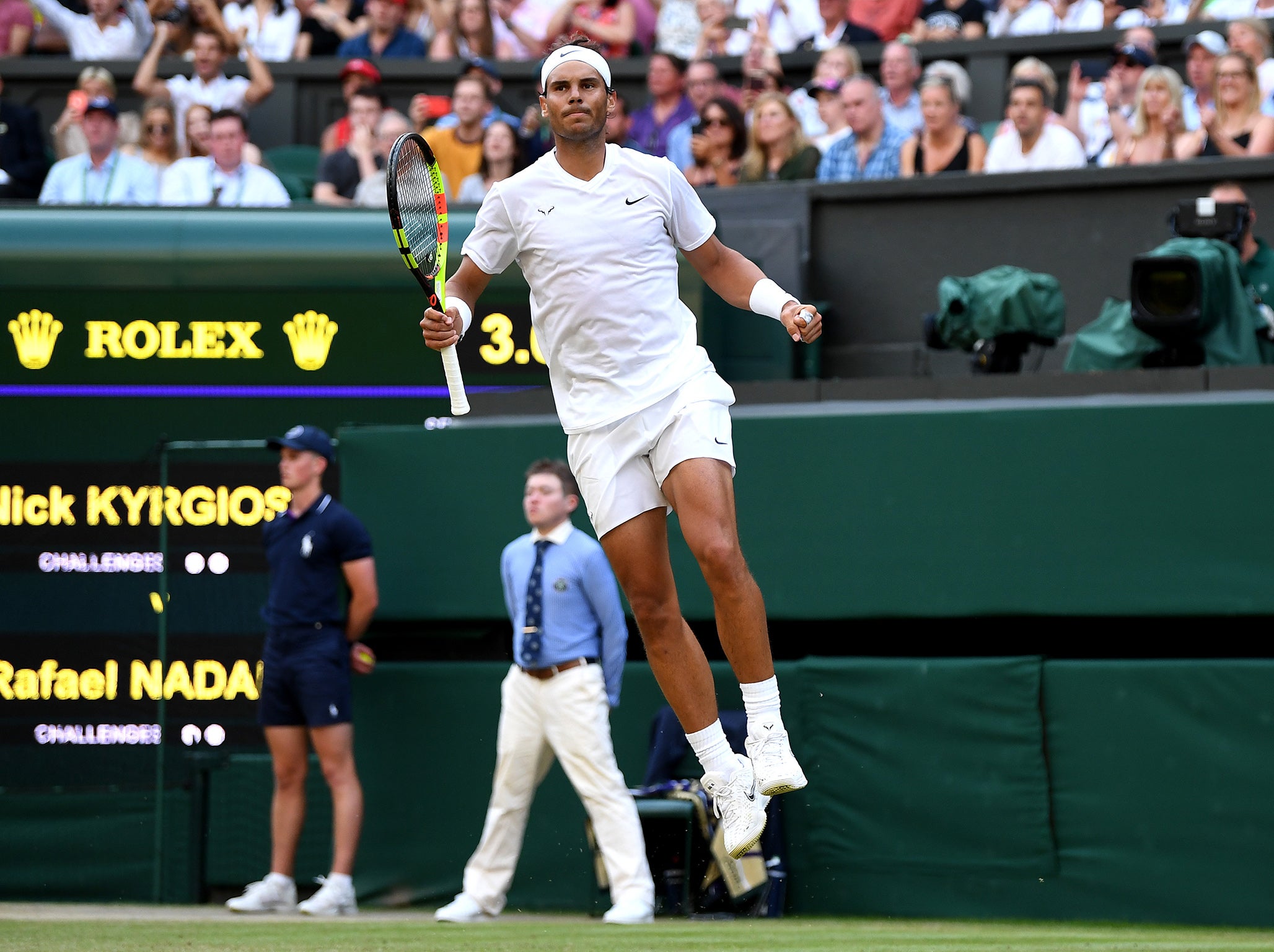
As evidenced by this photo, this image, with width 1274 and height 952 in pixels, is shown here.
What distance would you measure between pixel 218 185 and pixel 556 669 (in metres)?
4.54

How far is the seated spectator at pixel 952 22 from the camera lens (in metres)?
12.7

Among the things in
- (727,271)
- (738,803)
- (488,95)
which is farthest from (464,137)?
(738,803)

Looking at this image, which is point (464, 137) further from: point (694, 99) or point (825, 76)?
point (825, 76)

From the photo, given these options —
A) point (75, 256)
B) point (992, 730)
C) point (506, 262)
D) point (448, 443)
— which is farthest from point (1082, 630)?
point (75, 256)

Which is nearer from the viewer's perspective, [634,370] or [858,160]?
[634,370]

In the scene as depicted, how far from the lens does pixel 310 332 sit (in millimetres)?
9266

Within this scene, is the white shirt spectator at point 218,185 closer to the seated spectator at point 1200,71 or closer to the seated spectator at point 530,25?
the seated spectator at point 530,25

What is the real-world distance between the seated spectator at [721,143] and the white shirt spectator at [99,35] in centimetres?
528

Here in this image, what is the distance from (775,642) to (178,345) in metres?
3.43

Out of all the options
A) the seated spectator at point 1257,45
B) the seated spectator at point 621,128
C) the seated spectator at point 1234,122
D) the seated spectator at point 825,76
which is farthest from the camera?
the seated spectator at point 825,76

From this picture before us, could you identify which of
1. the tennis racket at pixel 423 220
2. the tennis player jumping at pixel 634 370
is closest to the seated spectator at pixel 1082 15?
the tennis player jumping at pixel 634 370

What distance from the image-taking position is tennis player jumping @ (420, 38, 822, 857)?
5.33 metres

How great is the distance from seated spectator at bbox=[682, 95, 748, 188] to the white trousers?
3.70 meters

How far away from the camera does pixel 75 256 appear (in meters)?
9.23
